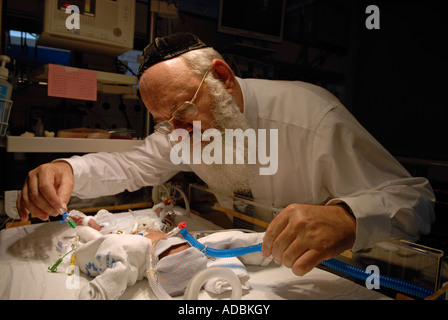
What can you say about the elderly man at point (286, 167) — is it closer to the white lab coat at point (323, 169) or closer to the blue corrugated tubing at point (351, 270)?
the white lab coat at point (323, 169)

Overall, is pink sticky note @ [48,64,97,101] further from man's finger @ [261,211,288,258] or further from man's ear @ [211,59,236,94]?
man's finger @ [261,211,288,258]

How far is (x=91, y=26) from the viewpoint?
1368 mm

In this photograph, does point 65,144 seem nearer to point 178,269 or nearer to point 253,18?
point 178,269

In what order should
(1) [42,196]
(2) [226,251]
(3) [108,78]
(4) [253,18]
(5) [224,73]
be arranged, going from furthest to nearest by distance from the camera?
(4) [253,18]
(3) [108,78]
(5) [224,73]
(1) [42,196]
(2) [226,251]

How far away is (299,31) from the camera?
2783 mm

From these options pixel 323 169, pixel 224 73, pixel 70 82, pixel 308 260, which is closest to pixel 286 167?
pixel 323 169

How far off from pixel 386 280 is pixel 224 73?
0.79 metres

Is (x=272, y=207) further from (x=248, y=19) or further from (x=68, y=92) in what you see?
(x=248, y=19)

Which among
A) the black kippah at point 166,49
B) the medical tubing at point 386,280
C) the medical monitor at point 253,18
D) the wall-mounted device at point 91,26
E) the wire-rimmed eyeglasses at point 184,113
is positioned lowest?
the medical tubing at point 386,280

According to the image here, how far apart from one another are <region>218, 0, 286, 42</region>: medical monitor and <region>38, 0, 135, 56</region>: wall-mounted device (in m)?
0.81

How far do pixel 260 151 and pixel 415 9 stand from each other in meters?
1.20

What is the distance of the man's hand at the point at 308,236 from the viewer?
2.24ft

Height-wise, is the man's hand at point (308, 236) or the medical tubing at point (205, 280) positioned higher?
the man's hand at point (308, 236)

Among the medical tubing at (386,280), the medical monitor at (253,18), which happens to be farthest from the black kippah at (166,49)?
the medical monitor at (253,18)
